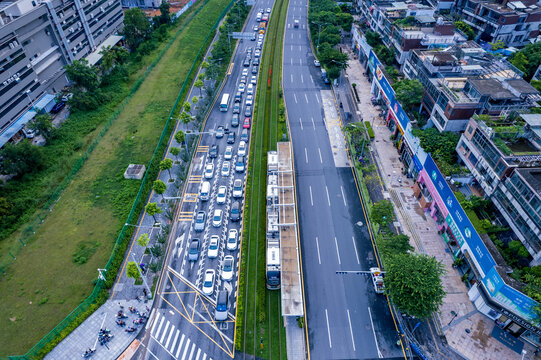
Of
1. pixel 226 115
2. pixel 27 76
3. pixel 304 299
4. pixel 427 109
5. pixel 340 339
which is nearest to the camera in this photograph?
pixel 340 339

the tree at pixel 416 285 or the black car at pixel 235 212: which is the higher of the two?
the tree at pixel 416 285

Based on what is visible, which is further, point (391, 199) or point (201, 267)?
point (391, 199)

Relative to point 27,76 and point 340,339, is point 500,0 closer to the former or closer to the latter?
point 340,339

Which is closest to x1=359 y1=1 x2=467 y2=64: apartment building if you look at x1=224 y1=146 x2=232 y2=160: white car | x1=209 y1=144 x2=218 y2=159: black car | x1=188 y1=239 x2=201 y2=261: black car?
x1=224 y1=146 x2=232 y2=160: white car

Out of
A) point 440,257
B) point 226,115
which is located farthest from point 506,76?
point 226,115

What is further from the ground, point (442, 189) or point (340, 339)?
point (442, 189)

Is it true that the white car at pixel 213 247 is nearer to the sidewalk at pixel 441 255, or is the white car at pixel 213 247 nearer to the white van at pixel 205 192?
the white van at pixel 205 192

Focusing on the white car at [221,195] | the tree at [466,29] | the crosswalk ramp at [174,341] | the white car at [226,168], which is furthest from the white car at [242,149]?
the tree at [466,29]
